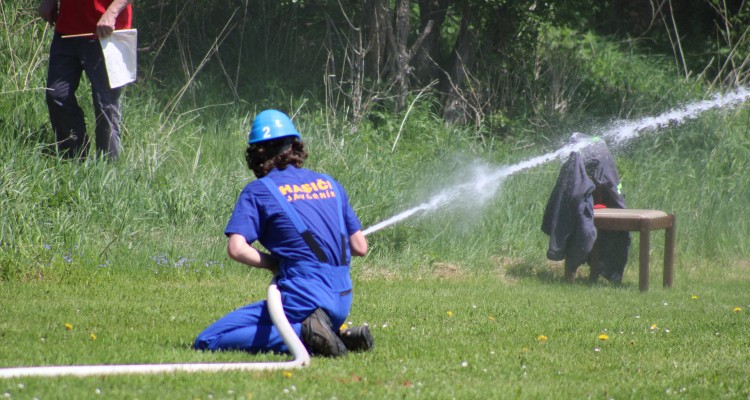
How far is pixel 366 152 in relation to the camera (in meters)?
11.2

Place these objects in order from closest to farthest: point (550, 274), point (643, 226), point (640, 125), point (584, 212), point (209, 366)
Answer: point (209, 366), point (643, 226), point (584, 212), point (550, 274), point (640, 125)

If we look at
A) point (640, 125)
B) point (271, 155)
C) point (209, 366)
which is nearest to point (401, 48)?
point (640, 125)

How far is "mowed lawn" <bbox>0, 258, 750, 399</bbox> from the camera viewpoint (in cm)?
450

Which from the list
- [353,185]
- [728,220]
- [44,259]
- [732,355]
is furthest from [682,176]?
[44,259]

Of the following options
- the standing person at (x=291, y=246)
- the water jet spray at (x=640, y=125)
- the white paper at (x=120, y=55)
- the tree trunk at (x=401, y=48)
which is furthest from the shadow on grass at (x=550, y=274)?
the standing person at (x=291, y=246)

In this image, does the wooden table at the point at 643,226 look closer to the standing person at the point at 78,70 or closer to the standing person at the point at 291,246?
the standing person at the point at 291,246

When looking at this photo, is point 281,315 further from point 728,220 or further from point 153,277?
point 728,220

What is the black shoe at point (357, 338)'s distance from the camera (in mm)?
5270

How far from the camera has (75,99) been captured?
9.43 metres

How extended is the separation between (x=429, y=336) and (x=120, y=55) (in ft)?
14.9

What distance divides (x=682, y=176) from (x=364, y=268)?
16.8 feet

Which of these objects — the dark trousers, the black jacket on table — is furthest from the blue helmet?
the dark trousers

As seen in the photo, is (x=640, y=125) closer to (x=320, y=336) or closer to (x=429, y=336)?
(x=429, y=336)

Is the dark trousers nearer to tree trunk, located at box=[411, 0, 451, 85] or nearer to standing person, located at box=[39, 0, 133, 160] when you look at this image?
standing person, located at box=[39, 0, 133, 160]
